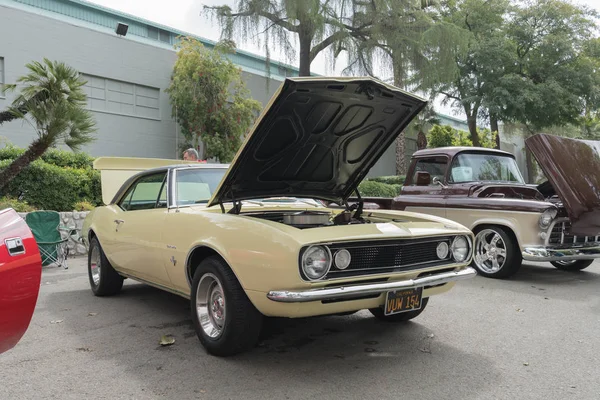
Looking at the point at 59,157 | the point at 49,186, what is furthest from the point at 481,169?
the point at 59,157

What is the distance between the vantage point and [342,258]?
334 cm

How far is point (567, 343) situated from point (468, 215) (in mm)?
3401

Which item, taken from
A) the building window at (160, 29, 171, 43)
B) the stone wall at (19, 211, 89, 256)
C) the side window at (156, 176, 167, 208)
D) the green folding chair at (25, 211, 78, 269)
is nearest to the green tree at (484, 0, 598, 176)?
the building window at (160, 29, 171, 43)

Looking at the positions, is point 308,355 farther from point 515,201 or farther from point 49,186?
point 49,186

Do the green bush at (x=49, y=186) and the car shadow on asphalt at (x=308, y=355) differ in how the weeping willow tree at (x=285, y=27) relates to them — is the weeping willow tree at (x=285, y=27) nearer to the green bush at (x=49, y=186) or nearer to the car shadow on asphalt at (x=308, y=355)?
the green bush at (x=49, y=186)

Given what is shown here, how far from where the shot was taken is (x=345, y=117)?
4285 millimetres

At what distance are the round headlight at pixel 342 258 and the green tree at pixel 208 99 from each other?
1375cm

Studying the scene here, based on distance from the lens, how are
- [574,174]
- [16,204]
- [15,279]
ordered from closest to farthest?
[15,279], [574,174], [16,204]

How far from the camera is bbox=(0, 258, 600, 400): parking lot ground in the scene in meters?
3.12

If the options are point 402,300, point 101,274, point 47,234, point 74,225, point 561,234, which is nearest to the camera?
point 402,300

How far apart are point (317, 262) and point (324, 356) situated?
0.90 metres

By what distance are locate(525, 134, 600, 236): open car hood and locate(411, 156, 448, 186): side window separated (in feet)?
5.08

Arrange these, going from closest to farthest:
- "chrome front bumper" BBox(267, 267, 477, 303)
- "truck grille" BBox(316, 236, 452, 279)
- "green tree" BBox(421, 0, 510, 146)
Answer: "chrome front bumper" BBox(267, 267, 477, 303) < "truck grille" BBox(316, 236, 452, 279) < "green tree" BBox(421, 0, 510, 146)

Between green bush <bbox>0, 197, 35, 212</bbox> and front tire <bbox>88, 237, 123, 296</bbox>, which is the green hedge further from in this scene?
front tire <bbox>88, 237, 123, 296</bbox>
